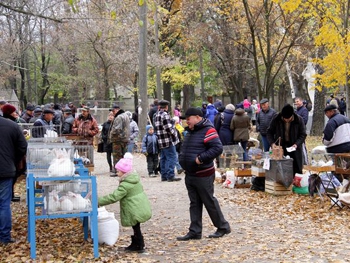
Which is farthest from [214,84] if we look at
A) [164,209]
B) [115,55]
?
[164,209]

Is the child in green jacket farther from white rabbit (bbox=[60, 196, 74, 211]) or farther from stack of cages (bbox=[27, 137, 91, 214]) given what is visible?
white rabbit (bbox=[60, 196, 74, 211])

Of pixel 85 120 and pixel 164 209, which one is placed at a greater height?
pixel 85 120

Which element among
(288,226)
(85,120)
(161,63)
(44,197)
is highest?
(161,63)

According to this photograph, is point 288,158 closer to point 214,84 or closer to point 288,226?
point 288,226

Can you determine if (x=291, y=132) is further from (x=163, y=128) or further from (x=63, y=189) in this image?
(x=63, y=189)

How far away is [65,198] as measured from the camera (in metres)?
7.64

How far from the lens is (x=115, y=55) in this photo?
124ft

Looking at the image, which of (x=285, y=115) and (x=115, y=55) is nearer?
(x=285, y=115)

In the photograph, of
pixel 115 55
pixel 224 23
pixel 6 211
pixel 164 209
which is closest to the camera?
pixel 6 211

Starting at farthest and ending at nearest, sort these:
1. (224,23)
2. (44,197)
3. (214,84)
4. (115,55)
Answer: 1. (214,84)
2. (115,55)
3. (224,23)
4. (44,197)

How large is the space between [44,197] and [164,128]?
7482mm

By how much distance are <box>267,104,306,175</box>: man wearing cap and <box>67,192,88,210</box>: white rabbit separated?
245 inches

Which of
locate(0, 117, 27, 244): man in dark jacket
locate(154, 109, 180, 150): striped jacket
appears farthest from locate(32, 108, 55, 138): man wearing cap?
locate(0, 117, 27, 244): man in dark jacket

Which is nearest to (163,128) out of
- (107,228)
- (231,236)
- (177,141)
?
(177,141)
